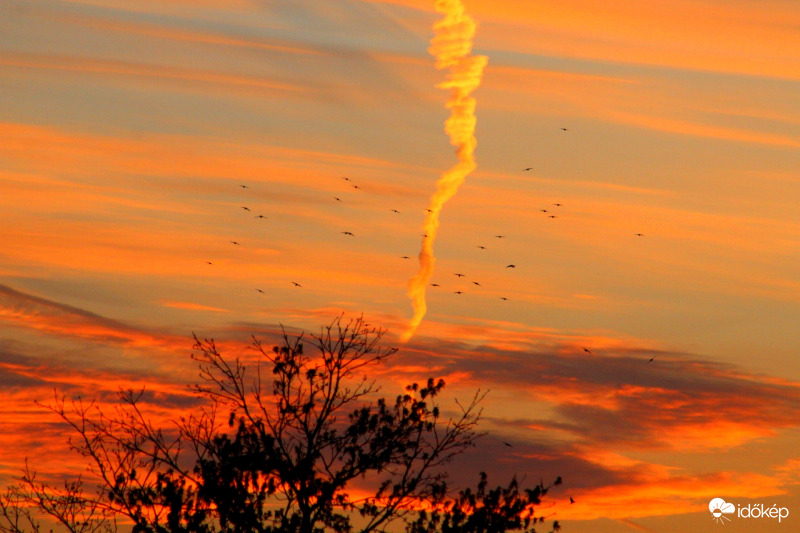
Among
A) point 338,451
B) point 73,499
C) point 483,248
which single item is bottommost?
point 73,499

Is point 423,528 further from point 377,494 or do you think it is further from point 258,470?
point 258,470

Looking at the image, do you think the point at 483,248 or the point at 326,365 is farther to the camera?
the point at 483,248

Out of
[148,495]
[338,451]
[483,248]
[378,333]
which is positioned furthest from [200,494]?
[483,248]

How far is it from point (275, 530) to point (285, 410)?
13.9ft

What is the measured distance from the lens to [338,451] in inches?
1903

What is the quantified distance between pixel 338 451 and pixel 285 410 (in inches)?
90.6

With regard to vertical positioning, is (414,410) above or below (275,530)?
above

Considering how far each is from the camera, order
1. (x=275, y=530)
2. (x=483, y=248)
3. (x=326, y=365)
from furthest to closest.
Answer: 1. (x=483, y=248)
2. (x=326, y=365)
3. (x=275, y=530)

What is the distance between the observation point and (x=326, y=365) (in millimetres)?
50562

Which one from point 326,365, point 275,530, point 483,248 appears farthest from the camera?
point 483,248

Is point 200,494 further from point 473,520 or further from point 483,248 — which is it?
point 483,248

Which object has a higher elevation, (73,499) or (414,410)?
(414,410)

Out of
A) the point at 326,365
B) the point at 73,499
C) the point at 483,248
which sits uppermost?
the point at 483,248

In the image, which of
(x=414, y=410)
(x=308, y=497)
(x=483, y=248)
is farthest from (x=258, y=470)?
(x=483, y=248)
